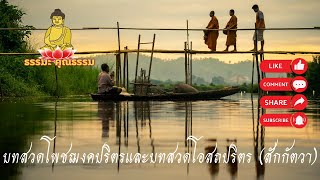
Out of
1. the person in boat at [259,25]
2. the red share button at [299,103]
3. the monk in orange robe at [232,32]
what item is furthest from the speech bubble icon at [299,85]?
the monk in orange robe at [232,32]

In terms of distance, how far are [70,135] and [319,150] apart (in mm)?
3400

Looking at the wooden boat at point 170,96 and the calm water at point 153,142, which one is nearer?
the calm water at point 153,142

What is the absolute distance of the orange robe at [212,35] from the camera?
2281 centimetres

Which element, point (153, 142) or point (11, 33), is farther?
point (11, 33)

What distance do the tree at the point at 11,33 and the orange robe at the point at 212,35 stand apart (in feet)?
42.6

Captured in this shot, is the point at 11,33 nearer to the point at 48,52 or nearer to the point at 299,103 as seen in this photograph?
the point at 48,52

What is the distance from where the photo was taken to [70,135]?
34.5 feet

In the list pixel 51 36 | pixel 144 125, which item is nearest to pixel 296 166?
pixel 144 125

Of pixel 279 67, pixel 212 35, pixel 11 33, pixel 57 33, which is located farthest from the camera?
pixel 11 33

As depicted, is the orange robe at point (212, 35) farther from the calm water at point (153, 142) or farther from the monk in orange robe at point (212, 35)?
the calm water at point (153, 142)

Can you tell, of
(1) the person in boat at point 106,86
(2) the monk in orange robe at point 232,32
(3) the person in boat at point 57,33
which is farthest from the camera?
(3) the person in boat at point 57,33

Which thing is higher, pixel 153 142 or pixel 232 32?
pixel 232 32

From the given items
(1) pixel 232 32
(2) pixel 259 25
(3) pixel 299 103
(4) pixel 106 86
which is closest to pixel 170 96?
(4) pixel 106 86

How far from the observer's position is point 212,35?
75.5ft
